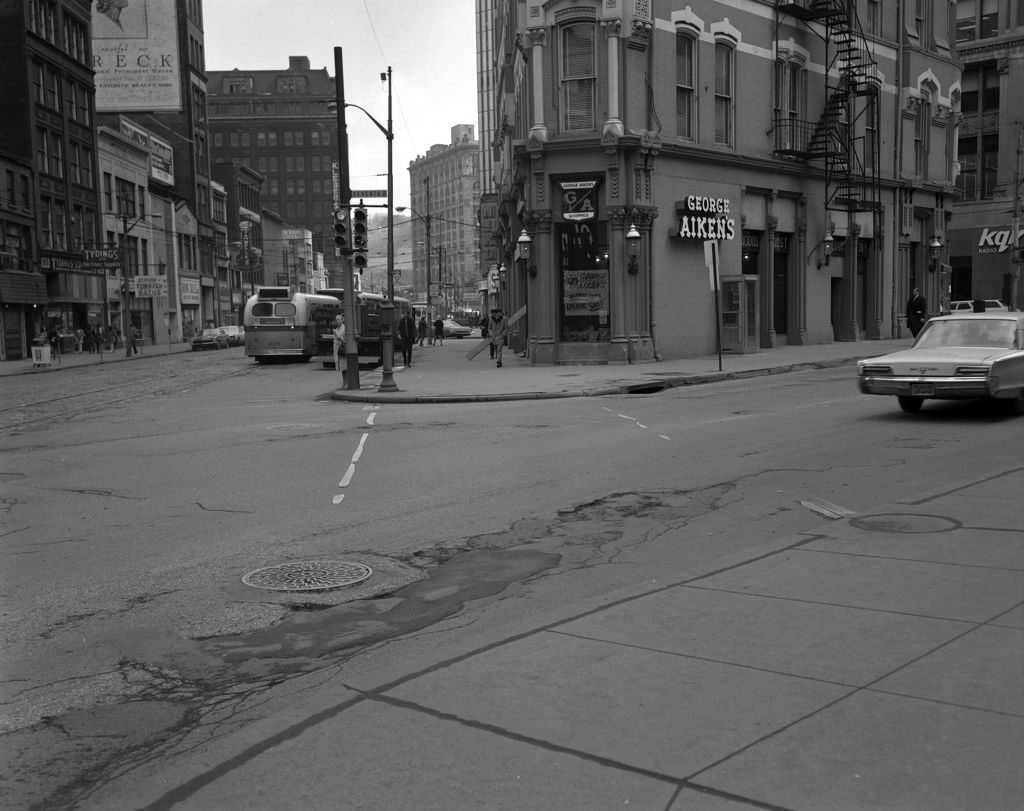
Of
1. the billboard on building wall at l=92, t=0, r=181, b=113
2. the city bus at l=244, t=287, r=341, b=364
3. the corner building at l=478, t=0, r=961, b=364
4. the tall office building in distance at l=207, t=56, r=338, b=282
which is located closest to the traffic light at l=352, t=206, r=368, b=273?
the corner building at l=478, t=0, r=961, b=364

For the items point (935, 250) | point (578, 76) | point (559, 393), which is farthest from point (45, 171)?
point (935, 250)

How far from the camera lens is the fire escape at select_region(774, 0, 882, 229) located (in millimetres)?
33344

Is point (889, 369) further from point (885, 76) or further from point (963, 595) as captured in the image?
point (885, 76)

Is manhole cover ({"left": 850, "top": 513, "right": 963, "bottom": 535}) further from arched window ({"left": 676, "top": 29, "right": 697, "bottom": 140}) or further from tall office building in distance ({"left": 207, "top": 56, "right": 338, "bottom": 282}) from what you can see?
tall office building in distance ({"left": 207, "top": 56, "right": 338, "bottom": 282})

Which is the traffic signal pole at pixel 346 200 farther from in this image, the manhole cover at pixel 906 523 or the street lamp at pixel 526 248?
the manhole cover at pixel 906 523

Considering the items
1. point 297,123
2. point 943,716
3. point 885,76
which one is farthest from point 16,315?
point 297,123

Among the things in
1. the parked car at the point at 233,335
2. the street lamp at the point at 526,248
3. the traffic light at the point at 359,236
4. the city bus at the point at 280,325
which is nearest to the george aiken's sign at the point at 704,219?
the street lamp at the point at 526,248

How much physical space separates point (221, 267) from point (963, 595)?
9762cm

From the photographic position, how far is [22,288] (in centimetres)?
5053

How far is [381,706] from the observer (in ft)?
14.1

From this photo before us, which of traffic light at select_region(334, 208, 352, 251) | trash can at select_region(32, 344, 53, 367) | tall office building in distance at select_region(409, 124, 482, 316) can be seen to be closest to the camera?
traffic light at select_region(334, 208, 352, 251)

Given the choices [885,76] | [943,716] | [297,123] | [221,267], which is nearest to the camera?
[943,716]

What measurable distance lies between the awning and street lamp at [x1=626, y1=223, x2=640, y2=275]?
34731 millimetres

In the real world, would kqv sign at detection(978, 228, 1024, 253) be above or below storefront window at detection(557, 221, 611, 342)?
above
